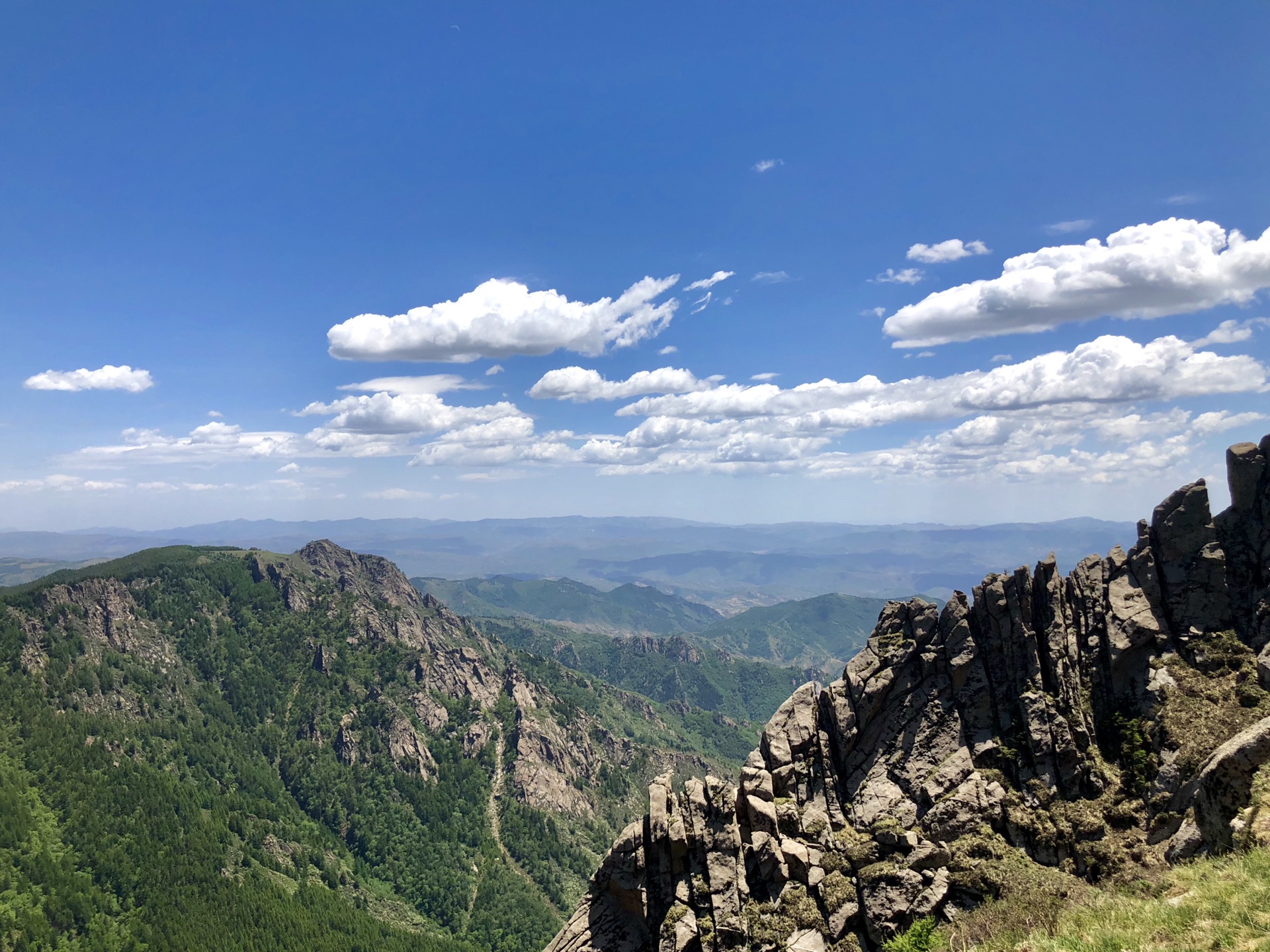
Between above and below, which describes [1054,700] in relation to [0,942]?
above

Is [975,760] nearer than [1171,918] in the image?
No

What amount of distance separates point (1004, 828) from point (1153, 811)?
26.5ft

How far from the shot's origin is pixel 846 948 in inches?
1502

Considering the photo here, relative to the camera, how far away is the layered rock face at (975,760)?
38938 mm


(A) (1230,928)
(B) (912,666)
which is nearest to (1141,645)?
(B) (912,666)

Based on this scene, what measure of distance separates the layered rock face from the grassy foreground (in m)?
6.86

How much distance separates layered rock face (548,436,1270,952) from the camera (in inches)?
1533

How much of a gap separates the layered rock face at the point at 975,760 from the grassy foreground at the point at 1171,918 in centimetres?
686

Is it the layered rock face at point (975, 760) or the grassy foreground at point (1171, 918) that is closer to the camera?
the grassy foreground at point (1171, 918)

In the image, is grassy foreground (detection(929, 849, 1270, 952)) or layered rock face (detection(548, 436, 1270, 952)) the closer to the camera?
grassy foreground (detection(929, 849, 1270, 952))

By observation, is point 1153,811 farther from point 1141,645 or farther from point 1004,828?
point 1141,645

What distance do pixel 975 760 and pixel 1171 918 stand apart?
20718 millimetres

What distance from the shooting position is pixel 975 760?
4438 centimetres

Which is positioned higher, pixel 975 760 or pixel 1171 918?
pixel 1171 918
